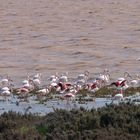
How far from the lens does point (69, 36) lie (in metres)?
32.8

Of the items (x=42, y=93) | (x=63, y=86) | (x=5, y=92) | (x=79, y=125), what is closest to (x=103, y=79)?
(x=63, y=86)

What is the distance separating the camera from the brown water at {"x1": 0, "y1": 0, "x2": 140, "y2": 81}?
2586cm

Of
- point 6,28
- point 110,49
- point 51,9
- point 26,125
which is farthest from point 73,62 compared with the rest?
point 51,9

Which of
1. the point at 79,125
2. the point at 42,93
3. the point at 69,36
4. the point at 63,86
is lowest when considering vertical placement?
the point at 79,125

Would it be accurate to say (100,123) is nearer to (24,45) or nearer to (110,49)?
(110,49)

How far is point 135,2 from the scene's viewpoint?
43.7 metres

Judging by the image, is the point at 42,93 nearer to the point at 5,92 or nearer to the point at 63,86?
the point at 63,86

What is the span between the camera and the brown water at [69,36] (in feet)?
84.8

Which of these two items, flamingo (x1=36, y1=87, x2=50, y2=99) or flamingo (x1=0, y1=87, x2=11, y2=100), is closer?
flamingo (x1=36, y1=87, x2=50, y2=99)

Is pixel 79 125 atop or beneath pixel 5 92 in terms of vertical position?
beneath

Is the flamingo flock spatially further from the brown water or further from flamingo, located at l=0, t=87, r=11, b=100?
the brown water

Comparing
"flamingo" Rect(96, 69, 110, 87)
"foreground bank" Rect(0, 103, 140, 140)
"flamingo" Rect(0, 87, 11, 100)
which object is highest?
"flamingo" Rect(96, 69, 110, 87)

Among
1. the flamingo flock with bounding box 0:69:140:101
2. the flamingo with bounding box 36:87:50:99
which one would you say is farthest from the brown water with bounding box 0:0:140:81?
the flamingo with bounding box 36:87:50:99

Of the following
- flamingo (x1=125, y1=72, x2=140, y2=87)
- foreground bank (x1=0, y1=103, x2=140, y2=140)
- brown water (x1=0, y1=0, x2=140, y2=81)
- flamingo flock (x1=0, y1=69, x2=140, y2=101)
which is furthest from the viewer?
brown water (x1=0, y1=0, x2=140, y2=81)
